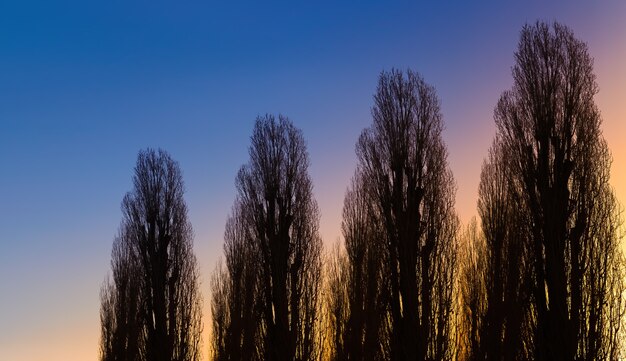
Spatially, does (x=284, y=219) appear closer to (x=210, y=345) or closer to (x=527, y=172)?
(x=527, y=172)

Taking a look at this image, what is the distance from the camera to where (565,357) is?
62.1ft

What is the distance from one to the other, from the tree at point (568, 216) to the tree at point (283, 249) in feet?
20.6

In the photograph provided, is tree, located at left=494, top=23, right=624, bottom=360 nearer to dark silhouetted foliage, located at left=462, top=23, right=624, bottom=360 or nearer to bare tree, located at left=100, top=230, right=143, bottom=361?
dark silhouetted foliage, located at left=462, top=23, right=624, bottom=360

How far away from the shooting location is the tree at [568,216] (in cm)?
1895

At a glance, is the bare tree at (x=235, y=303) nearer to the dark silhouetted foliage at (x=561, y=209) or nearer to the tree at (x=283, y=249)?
the tree at (x=283, y=249)

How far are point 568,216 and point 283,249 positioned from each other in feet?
25.5

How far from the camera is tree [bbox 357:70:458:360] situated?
19766 millimetres

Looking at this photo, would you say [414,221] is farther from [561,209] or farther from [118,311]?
[118,311]

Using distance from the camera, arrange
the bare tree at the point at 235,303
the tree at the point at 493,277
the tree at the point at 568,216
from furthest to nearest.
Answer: the bare tree at the point at 235,303, the tree at the point at 493,277, the tree at the point at 568,216

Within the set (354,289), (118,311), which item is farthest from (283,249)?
(118,311)

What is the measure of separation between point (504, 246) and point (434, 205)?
6021 mm

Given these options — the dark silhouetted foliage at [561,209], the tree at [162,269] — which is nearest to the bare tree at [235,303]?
the tree at [162,269]

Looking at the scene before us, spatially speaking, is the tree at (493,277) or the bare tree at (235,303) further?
the bare tree at (235,303)

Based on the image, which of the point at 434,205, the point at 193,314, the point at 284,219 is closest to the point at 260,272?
the point at 284,219
